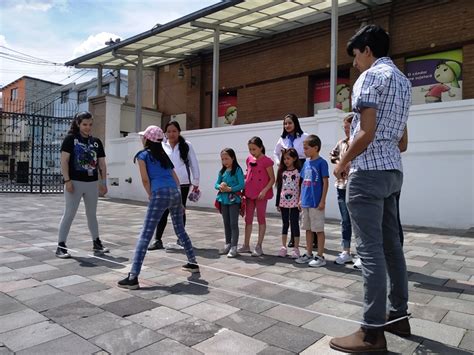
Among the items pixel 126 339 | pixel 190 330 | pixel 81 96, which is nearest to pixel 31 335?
pixel 126 339

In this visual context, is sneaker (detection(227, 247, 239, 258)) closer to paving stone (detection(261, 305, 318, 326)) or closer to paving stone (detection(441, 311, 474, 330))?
paving stone (detection(261, 305, 318, 326))

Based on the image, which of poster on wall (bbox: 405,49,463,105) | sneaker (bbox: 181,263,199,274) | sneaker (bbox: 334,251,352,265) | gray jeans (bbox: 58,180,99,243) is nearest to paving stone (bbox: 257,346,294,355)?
sneaker (bbox: 181,263,199,274)

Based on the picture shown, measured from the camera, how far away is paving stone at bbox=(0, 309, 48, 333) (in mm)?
3060

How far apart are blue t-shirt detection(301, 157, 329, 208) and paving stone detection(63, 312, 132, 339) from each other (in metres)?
2.67

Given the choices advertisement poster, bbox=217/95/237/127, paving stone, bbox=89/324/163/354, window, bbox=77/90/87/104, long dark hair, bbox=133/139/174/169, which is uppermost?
window, bbox=77/90/87/104

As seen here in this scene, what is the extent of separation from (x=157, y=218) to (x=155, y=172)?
0.49 m

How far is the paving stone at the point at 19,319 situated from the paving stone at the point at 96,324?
11.9 inches

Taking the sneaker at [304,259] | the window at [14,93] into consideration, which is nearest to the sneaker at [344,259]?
the sneaker at [304,259]

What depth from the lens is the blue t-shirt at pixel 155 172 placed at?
14.0 feet

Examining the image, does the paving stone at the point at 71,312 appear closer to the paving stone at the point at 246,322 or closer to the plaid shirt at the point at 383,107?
the paving stone at the point at 246,322

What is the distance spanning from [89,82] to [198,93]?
68.5 feet

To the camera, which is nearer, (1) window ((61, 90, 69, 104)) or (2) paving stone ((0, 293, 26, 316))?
(2) paving stone ((0, 293, 26, 316))

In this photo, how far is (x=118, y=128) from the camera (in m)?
16.3

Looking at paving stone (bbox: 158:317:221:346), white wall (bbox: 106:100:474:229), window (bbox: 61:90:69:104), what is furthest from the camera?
window (bbox: 61:90:69:104)
